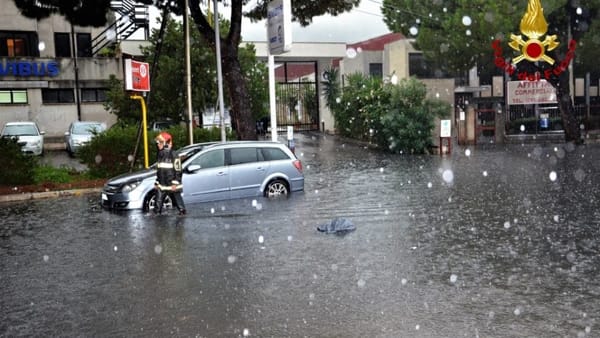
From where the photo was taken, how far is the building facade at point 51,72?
122 feet

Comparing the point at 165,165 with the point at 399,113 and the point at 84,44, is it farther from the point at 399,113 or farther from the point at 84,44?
the point at 84,44

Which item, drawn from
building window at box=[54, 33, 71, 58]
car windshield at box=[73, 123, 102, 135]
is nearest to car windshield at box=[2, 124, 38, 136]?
car windshield at box=[73, 123, 102, 135]

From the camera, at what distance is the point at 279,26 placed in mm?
19234

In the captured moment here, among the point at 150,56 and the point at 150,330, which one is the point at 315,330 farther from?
the point at 150,56

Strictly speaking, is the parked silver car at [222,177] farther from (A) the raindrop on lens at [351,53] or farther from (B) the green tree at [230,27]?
(A) the raindrop on lens at [351,53]

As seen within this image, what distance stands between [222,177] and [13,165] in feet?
21.9

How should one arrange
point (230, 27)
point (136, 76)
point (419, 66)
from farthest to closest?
point (419, 66)
point (230, 27)
point (136, 76)

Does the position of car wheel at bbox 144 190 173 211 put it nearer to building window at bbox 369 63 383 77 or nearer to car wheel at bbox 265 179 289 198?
car wheel at bbox 265 179 289 198

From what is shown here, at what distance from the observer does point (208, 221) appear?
39.6ft

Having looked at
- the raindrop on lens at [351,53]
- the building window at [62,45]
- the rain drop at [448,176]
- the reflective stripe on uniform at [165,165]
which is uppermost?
the building window at [62,45]

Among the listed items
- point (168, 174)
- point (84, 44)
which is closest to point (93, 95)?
point (84, 44)

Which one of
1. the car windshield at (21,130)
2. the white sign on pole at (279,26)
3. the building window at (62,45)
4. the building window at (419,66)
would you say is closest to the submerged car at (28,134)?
the car windshield at (21,130)

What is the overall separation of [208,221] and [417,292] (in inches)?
231

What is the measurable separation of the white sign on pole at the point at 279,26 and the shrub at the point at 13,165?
7.68 meters
